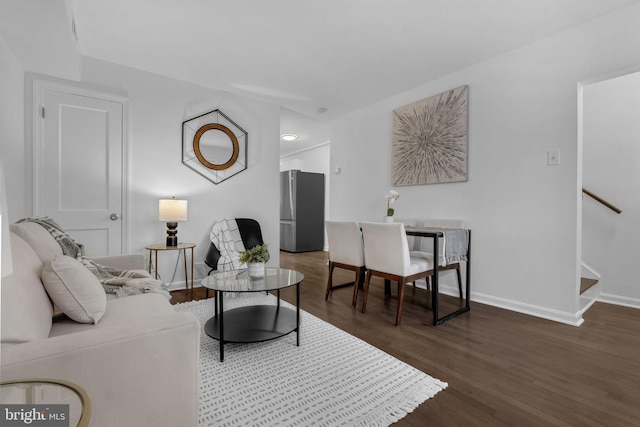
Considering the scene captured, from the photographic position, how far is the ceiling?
225cm

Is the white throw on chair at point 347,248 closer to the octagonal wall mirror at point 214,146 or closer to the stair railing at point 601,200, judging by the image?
the octagonal wall mirror at point 214,146

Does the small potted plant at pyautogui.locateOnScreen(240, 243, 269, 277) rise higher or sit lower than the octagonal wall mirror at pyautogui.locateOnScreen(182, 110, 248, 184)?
lower

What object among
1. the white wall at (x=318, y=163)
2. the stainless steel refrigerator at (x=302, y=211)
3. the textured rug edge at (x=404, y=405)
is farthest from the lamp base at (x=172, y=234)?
the white wall at (x=318, y=163)

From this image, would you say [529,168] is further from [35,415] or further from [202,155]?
[202,155]

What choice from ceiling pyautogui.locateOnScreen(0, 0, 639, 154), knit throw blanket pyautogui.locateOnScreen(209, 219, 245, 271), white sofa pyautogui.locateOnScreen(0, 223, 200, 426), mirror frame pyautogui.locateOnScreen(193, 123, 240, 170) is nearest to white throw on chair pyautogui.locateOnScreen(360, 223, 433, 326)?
knit throw blanket pyautogui.locateOnScreen(209, 219, 245, 271)

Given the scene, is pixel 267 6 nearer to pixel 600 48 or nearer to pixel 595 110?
pixel 600 48

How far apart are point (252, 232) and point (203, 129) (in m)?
1.39

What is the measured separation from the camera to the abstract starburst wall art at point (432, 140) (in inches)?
126

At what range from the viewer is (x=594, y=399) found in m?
1.51

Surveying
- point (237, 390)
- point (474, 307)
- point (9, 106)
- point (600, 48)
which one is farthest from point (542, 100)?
point (9, 106)

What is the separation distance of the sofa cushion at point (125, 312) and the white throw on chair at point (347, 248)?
173 cm

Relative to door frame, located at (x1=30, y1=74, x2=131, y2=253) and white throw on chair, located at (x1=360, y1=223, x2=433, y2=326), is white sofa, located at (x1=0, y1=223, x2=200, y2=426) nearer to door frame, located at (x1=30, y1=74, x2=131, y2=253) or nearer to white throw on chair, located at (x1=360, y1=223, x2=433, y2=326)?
white throw on chair, located at (x1=360, y1=223, x2=433, y2=326)

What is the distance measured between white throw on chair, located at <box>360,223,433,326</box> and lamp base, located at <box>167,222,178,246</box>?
6.48 ft

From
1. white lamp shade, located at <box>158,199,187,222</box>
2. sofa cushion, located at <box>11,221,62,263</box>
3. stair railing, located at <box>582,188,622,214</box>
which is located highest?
stair railing, located at <box>582,188,622,214</box>
